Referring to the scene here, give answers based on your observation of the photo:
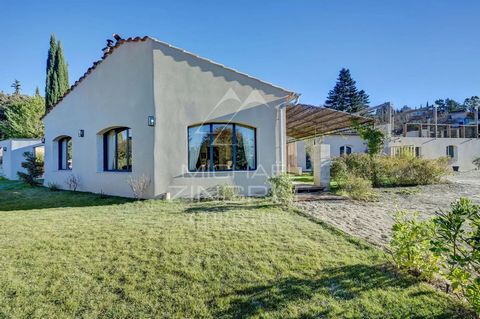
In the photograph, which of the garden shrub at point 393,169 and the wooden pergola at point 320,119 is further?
the garden shrub at point 393,169

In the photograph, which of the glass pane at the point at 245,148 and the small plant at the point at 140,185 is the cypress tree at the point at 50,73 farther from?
the glass pane at the point at 245,148

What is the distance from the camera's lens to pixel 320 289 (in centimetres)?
400

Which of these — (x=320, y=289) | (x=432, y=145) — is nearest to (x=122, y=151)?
(x=320, y=289)

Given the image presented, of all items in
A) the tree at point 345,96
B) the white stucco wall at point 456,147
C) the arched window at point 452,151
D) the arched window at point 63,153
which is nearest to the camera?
the arched window at point 63,153

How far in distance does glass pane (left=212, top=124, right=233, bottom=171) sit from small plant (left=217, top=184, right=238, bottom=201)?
37.9 inches

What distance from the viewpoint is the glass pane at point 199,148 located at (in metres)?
11.1

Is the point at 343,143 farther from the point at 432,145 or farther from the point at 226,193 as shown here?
the point at 226,193

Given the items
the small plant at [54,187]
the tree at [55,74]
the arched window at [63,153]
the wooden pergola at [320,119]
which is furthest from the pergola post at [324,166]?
the tree at [55,74]

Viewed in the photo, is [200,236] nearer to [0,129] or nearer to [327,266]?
[327,266]

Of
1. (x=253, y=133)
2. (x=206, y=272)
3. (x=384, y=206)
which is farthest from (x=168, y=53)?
(x=384, y=206)

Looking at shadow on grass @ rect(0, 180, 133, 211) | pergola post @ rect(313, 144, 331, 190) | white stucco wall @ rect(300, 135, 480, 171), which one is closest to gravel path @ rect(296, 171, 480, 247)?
pergola post @ rect(313, 144, 331, 190)

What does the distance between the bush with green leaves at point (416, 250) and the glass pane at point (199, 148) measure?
26.1 feet

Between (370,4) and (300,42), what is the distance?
15.3 ft

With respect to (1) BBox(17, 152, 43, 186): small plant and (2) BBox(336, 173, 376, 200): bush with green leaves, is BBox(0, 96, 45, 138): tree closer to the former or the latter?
(1) BBox(17, 152, 43, 186): small plant
